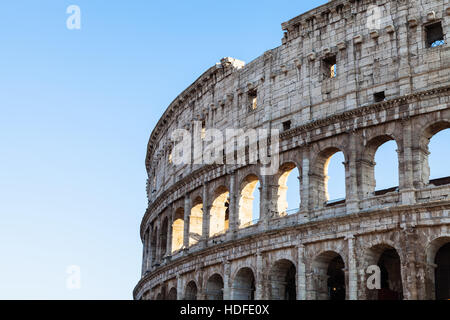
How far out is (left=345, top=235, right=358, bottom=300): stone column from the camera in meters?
25.1

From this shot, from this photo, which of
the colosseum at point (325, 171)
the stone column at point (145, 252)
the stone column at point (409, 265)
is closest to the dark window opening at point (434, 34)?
the colosseum at point (325, 171)

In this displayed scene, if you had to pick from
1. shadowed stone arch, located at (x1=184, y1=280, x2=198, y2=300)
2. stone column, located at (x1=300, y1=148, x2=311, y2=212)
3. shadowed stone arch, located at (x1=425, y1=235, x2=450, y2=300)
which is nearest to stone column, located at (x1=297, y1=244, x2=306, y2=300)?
stone column, located at (x1=300, y1=148, x2=311, y2=212)

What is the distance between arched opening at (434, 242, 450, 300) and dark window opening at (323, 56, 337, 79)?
8298mm

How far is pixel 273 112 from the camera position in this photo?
30656 mm

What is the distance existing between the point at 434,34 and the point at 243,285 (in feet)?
42.1

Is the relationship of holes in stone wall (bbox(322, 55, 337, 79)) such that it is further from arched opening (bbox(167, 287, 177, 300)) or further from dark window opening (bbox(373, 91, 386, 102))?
arched opening (bbox(167, 287, 177, 300))

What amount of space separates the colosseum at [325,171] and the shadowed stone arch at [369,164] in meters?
0.05

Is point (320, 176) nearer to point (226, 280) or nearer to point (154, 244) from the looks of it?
point (226, 280)

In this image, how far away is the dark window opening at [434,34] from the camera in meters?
26.4

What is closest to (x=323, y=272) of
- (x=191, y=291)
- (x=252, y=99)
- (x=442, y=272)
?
(x=442, y=272)

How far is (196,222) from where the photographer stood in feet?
115
